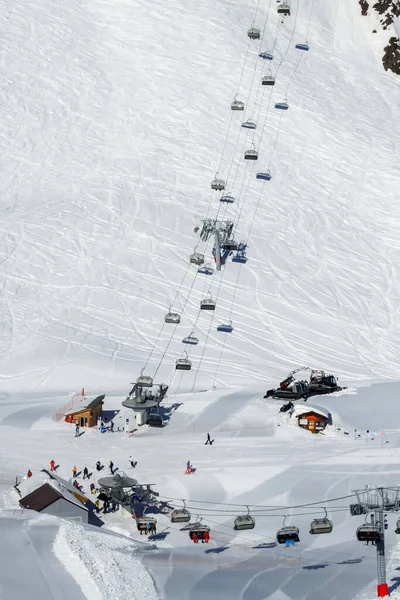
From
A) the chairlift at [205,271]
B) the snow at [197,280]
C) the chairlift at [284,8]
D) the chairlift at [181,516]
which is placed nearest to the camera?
the snow at [197,280]

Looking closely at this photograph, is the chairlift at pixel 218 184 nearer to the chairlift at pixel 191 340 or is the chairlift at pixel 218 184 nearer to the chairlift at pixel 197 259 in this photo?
the chairlift at pixel 197 259

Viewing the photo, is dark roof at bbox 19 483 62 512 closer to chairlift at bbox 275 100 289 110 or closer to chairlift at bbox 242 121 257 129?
chairlift at bbox 242 121 257 129

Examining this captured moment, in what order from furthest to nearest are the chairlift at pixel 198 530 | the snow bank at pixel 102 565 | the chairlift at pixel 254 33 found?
the chairlift at pixel 254 33 < the chairlift at pixel 198 530 < the snow bank at pixel 102 565

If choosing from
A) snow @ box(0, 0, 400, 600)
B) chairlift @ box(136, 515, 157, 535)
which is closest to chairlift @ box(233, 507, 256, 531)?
snow @ box(0, 0, 400, 600)

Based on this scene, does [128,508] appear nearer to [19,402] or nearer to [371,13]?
[19,402]

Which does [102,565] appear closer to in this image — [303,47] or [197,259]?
[197,259]

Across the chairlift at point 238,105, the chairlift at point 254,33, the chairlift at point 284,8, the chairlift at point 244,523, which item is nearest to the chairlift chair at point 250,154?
the chairlift at point 238,105
